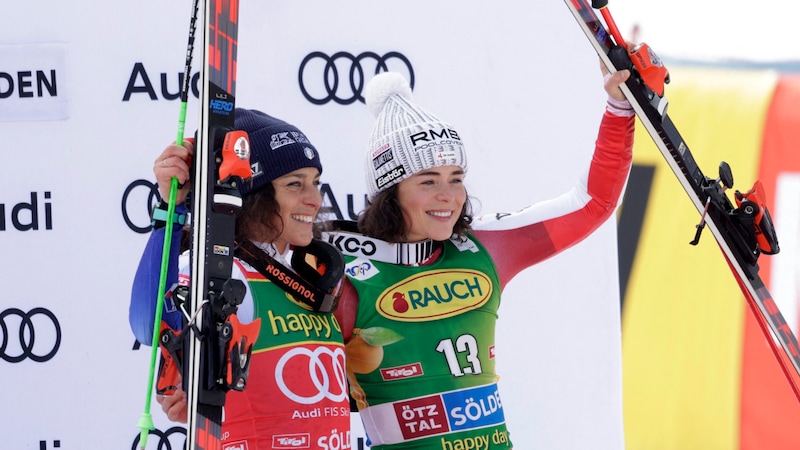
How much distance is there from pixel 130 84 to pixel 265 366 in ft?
4.17

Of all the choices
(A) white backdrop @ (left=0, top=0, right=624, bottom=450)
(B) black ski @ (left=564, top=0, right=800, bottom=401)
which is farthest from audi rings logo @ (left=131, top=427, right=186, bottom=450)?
(B) black ski @ (left=564, top=0, right=800, bottom=401)

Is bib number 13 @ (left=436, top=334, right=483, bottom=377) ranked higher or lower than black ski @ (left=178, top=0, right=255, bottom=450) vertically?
lower

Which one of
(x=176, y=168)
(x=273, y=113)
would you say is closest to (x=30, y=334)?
(x=273, y=113)

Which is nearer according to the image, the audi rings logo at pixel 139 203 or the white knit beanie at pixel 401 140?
the white knit beanie at pixel 401 140

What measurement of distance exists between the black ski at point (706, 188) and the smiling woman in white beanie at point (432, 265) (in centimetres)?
6

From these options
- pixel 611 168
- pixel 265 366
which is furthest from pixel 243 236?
pixel 611 168

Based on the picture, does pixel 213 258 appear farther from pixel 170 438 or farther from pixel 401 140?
pixel 170 438

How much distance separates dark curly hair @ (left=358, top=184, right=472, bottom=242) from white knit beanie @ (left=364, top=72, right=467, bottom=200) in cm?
3

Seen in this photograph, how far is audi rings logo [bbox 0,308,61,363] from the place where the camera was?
3252 mm

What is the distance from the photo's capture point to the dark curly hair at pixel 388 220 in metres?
2.79

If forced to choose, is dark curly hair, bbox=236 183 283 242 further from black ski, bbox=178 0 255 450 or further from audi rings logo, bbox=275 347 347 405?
black ski, bbox=178 0 255 450

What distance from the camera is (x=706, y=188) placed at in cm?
267

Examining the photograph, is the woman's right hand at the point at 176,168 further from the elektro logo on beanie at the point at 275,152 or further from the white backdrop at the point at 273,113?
A: the white backdrop at the point at 273,113

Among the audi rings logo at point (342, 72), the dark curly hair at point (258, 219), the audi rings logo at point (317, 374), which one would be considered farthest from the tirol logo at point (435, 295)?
the audi rings logo at point (342, 72)
